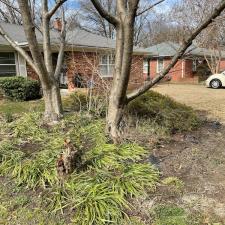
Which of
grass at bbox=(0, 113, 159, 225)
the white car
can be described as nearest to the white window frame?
grass at bbox=(0, 113, 159, 225)

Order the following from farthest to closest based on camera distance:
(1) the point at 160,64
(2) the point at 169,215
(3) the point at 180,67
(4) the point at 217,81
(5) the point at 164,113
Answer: (1) the point at 160,64
(3) the point at 180,67
(4) the point at 217,81
(5) the point at 164,113
(2) the point at 169,215

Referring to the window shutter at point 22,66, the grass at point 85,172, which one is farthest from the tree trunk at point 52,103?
the window shutter at point 22,66

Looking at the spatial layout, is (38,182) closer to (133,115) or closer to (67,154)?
(67,154)

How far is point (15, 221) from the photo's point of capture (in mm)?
3328

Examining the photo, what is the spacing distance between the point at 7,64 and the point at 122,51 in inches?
419

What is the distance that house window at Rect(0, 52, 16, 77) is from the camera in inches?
567

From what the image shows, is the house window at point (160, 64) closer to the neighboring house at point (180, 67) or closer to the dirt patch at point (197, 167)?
the neighboring house at point (180, 67)

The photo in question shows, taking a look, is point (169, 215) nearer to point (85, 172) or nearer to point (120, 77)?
point (85, 172)

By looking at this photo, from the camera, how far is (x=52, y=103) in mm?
6898

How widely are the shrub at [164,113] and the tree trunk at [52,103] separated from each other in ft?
6.03

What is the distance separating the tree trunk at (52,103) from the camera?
22.1 ft

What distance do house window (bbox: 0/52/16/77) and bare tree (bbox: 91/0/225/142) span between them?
412 inches

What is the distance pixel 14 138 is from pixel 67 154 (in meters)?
2.12

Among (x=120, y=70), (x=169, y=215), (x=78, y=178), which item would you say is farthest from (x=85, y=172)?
(x=120, y=70)
